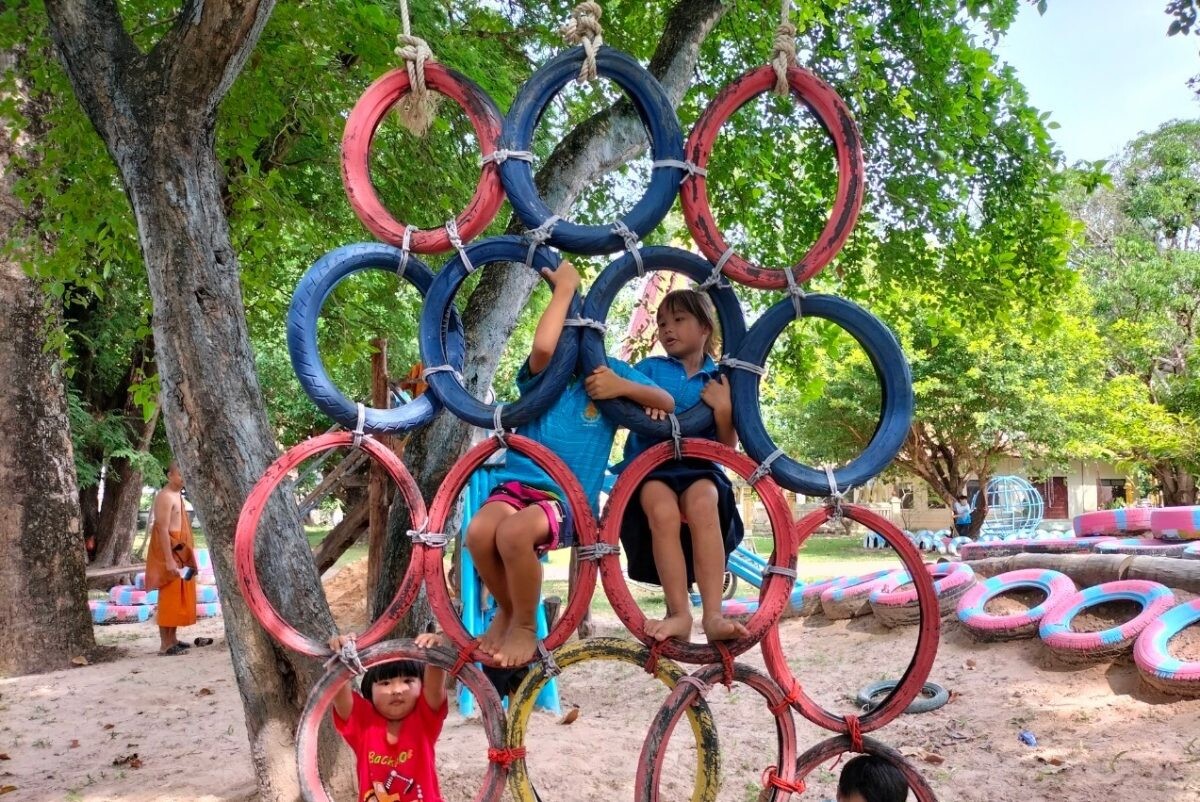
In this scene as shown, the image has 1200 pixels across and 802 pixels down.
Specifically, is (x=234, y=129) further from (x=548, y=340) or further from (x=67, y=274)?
(x=548, y=340)

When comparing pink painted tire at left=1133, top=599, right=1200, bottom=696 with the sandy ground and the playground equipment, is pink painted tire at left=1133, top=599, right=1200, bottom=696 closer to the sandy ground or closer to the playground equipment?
the sandy ground

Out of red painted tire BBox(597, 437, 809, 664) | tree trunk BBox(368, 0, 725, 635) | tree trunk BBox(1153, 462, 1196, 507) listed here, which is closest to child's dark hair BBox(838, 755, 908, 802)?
red painted tire BBox(597, 437, 809, 664)

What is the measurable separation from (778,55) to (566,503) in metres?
1.57

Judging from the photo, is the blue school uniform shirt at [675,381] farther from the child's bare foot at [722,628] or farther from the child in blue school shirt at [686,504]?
the child's bare foot at [722,628]

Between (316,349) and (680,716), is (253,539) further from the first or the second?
(680,716)

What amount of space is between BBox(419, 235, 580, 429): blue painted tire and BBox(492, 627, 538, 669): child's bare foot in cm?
63

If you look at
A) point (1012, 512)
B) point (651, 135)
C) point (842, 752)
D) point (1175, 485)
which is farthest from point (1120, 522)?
point (651, 135)

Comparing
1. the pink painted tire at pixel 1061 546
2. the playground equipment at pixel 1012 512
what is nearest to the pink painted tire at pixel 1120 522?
the pink painted tire at pixel 1061 546

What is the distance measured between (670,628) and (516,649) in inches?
18.5

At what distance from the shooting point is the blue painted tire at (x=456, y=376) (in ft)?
8.92

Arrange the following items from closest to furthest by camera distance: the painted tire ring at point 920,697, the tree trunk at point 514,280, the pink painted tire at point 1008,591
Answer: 1. the tree trunk at point 514,280
2. the painted tire ring at point 920,697
3. the pink painted tire at point 1008,591

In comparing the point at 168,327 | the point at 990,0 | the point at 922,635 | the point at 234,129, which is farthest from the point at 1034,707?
the point at 234,129

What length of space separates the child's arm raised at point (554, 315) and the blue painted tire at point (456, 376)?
27 mm

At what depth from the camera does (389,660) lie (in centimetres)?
268
